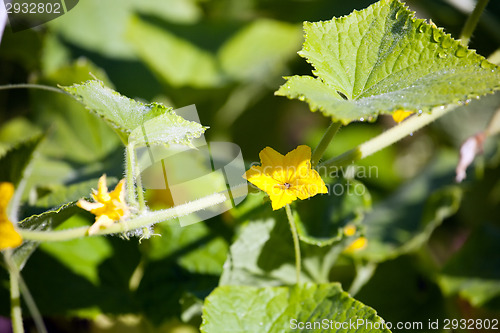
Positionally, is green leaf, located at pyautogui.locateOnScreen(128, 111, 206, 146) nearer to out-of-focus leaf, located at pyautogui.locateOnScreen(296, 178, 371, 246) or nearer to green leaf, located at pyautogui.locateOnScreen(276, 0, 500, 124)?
green leaf, located at pyautogui.locateOnScreen(276, 0, 500, 124)

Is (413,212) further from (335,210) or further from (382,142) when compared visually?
(382,142)

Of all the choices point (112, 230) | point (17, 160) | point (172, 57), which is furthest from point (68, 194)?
point (172, 57)

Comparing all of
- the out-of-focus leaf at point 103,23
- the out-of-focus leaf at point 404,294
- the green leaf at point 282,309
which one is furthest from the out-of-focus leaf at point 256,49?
the green leaf at point 282,309

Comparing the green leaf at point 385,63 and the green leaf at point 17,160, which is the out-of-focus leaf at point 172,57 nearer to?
the green leaf at point 17,160

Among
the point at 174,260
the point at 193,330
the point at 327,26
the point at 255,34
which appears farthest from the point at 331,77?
the point at 255,34

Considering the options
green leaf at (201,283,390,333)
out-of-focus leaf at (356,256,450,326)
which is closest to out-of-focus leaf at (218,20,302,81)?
out-of-focus leaf at (356,256,450,326)

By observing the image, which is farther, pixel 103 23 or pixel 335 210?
pixel 103 23

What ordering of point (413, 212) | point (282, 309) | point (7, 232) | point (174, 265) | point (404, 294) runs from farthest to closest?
point (413, 212)
point (404, 294)
point (174, 265)
point (282, 309)
point (7, 232)
